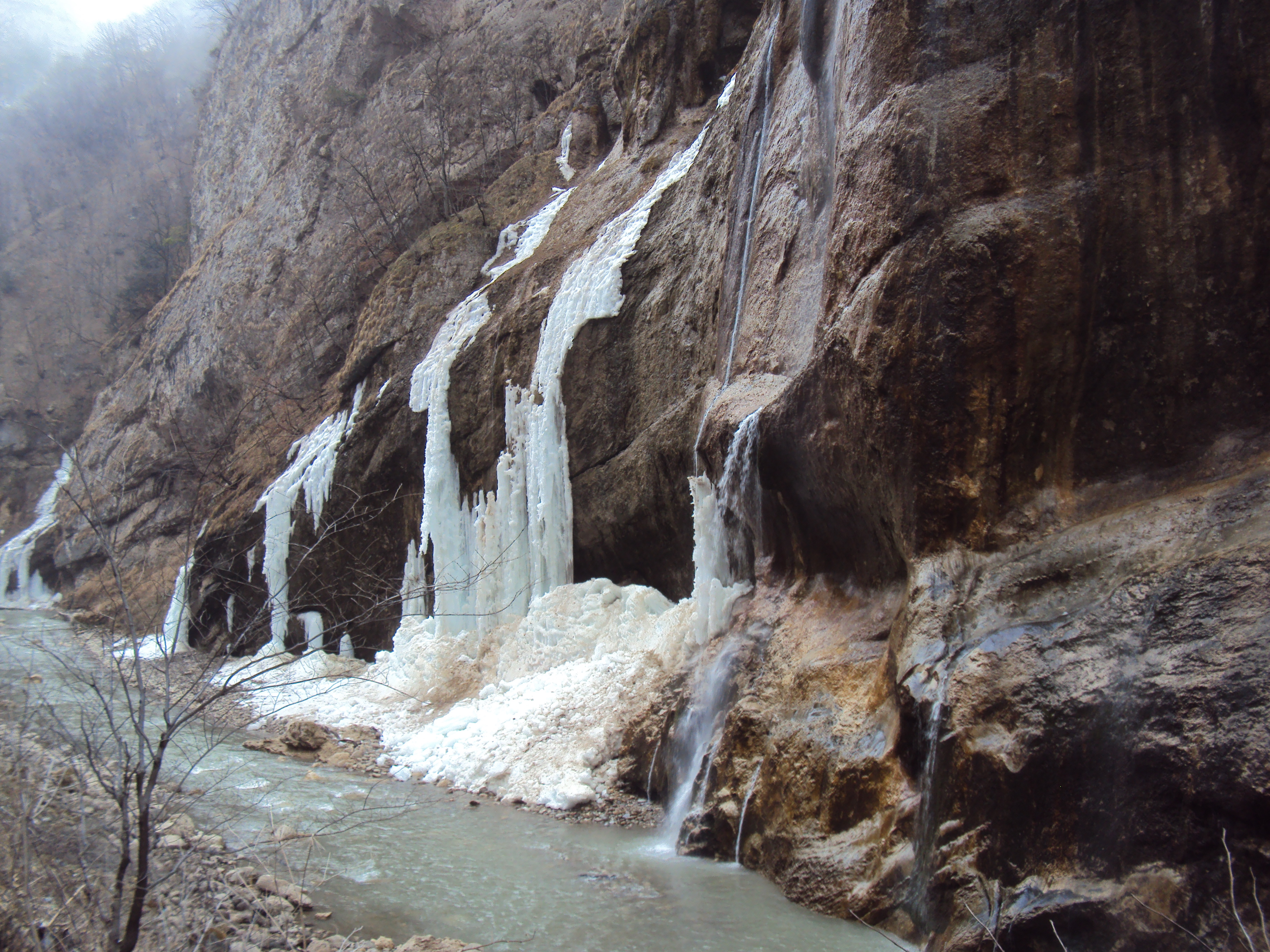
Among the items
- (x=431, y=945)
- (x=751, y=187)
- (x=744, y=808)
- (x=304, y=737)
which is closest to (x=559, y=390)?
(x=751, y=187)

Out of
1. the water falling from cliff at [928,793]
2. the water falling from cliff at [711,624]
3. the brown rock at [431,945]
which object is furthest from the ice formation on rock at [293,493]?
the water falling from cliff at [928,793]

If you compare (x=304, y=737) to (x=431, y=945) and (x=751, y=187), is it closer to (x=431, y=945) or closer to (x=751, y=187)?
(x=431, y=945)

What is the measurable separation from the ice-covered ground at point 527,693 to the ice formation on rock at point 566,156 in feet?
34.1

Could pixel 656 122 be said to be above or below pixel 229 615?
above

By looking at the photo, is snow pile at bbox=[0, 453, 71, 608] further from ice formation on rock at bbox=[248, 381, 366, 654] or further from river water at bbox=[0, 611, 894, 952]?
river water at bbox=[0, 611, 894, 952]

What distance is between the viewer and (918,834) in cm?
445

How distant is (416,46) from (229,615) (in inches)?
759

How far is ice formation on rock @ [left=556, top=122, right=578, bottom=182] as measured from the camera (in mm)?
19172

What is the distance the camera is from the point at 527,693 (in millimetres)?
9906

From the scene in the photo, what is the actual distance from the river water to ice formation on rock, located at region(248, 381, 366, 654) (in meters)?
8.34

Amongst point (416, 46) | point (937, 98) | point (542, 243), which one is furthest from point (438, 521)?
point (416, 46)

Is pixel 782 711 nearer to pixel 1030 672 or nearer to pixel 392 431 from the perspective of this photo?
pixel 1030 672

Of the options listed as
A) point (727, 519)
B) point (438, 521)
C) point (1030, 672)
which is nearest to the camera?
point (1030, 672)

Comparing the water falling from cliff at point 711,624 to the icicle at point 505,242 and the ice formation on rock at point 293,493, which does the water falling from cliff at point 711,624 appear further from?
the icicle at point 505,242
